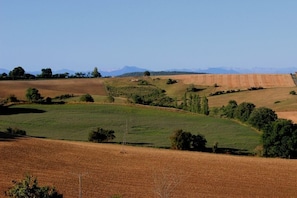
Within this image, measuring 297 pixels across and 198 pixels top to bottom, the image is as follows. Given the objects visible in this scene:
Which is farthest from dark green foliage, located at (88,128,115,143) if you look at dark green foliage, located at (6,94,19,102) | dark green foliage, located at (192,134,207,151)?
dark green foliage, located at (6,94,19,102)

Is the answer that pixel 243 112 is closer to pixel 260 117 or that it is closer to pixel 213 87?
pixel 260 117

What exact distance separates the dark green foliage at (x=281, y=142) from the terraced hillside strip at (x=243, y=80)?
66845 mm

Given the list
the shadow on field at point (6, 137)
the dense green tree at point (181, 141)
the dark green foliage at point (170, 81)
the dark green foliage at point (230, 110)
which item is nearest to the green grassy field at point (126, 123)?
the dense green tree at point (181, 141)

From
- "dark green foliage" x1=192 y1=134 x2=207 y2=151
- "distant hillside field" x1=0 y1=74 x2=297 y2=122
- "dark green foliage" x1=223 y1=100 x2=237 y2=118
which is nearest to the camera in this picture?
"dark green foliage" x1=192 y1=134 x2=207 y2=151

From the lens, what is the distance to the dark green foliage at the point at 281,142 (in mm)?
53156

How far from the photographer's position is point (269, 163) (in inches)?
1853

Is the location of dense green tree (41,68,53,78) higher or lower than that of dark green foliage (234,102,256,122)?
higher

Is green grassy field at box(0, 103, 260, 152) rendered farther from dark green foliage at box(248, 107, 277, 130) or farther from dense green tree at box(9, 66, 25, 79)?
dense green tree at box(9, 66, 25, 79)

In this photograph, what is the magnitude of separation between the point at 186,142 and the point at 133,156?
33.8ft

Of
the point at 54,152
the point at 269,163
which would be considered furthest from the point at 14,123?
the point at 269,163

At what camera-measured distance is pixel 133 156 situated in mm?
47344

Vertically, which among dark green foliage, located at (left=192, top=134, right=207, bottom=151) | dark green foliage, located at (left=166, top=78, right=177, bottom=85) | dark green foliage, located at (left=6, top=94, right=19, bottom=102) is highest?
dark green foliage, located at (left=166, top=78, right=177, bottom=85)

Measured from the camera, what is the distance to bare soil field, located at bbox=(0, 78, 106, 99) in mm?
104531

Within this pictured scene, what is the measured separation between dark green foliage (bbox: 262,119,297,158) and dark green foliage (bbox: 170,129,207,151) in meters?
6.85
